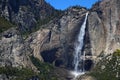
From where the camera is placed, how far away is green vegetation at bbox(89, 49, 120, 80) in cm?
16775

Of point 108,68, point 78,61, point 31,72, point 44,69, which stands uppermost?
Answer: point 78,61

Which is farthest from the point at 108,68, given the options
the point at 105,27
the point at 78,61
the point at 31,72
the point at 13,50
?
the point at 13,50

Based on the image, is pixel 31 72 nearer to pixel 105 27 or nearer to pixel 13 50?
pixel 13 50

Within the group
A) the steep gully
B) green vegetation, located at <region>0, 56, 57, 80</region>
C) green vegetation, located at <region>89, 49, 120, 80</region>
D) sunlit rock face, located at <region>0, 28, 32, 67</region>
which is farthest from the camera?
the steep gully

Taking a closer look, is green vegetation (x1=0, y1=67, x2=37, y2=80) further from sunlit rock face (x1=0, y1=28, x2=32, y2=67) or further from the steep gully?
the steep gully

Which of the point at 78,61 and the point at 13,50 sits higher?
the point at 13,50

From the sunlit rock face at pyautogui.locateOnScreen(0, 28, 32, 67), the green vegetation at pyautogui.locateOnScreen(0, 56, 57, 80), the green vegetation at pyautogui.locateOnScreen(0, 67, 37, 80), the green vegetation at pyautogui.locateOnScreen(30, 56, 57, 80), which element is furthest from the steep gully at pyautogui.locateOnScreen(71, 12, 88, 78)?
the green vegetation at pyautogui.locateOnScreen(0, 67, 37, 80)

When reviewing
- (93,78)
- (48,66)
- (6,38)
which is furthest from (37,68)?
(93,78)

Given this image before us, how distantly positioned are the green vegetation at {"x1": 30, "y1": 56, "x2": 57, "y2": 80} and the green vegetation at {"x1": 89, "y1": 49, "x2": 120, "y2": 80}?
1771 centimetres

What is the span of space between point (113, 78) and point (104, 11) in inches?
1571

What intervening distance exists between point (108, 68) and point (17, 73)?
32.3 metres

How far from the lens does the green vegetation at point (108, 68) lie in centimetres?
16775

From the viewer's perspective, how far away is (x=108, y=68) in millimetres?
174250

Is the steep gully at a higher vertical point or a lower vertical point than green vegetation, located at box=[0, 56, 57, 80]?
higher
